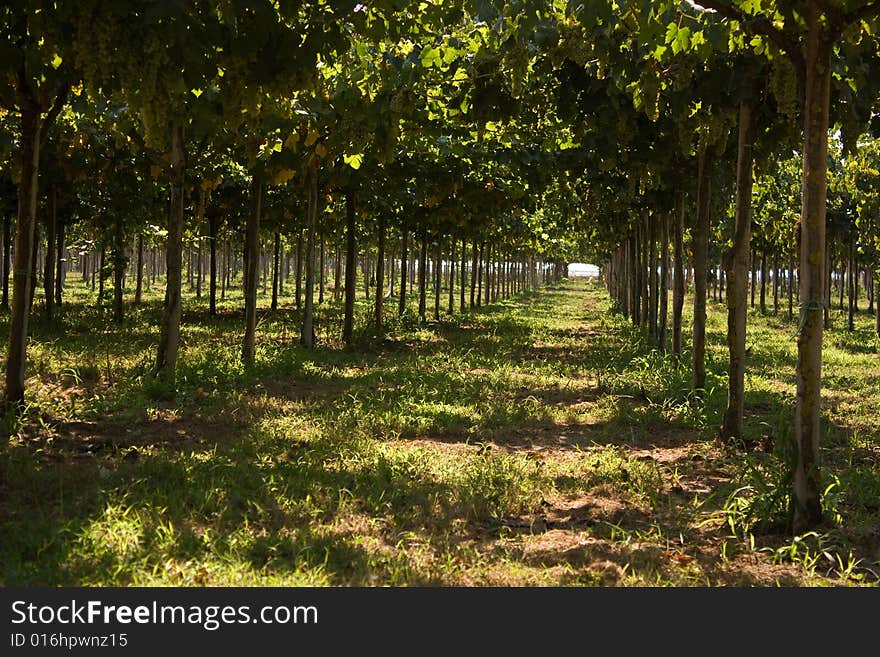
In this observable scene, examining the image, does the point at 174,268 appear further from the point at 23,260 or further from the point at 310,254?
the point at 310,254

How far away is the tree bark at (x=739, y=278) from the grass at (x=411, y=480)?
33cm

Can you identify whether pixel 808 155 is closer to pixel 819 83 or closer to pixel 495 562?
pixel 819 83

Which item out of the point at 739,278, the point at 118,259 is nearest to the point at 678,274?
the point at 739,278

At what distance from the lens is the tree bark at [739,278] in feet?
19.2

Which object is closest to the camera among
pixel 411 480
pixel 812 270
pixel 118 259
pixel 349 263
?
pixel 812 270

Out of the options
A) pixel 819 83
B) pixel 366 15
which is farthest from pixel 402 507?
pixel 819 83

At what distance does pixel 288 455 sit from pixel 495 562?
7.68 ft

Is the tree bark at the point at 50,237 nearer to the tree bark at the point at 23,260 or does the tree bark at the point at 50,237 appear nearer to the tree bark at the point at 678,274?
the tree bark at the point at 23,260

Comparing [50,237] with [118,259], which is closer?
[50,237]

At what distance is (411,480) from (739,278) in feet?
10.3

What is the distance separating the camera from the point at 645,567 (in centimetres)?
363

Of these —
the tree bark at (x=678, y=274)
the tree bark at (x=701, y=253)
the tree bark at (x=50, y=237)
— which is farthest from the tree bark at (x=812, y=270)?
the tree bark at (x=50, y=237)

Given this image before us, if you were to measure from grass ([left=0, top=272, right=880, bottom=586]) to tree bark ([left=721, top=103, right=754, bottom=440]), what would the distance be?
335 millimetres

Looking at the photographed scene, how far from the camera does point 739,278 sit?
6.13 meters
